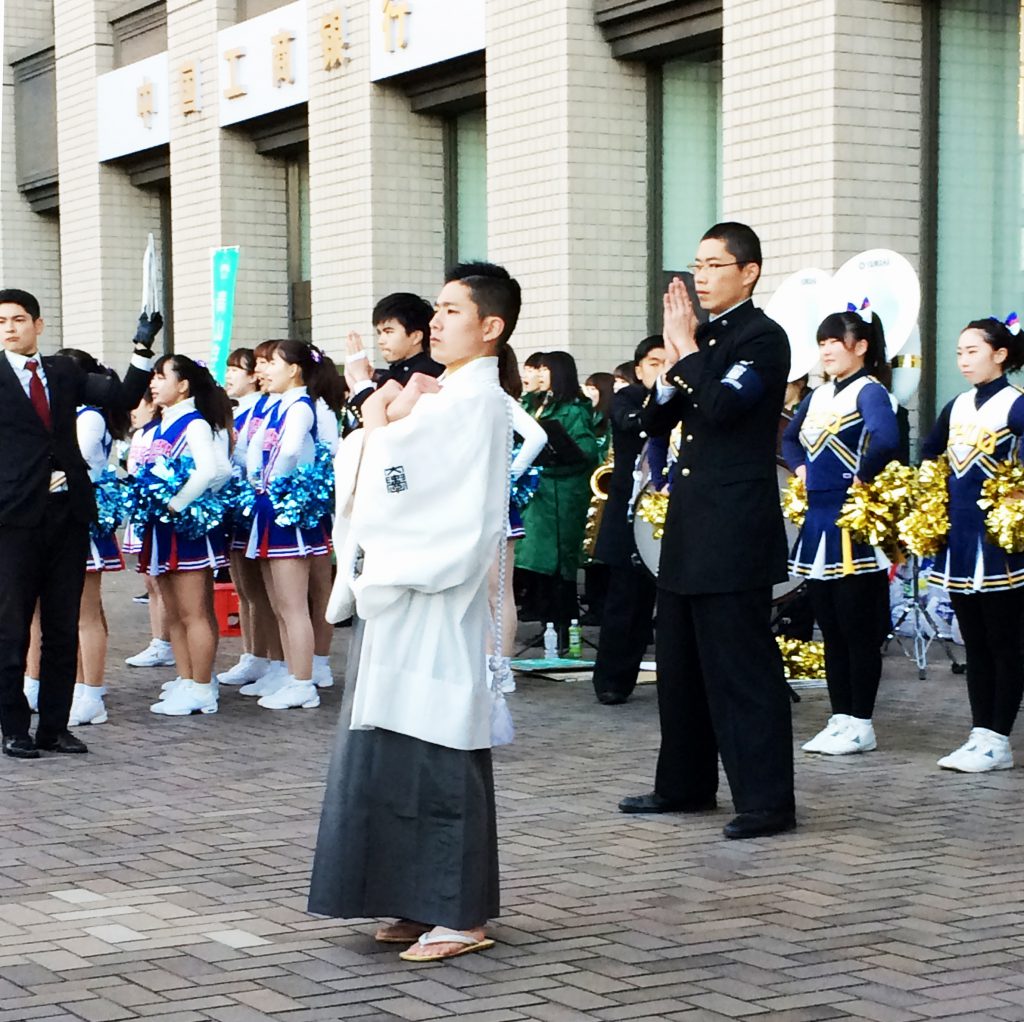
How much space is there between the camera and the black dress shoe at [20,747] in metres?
8.81

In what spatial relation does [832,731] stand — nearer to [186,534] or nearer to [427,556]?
[186,534]

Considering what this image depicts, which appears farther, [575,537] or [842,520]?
[575,537]

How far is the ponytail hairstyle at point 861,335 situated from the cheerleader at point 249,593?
335cm

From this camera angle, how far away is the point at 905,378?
37.5 ft

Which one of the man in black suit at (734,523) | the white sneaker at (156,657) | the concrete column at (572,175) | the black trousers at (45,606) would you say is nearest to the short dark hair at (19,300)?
the black trousers at (45,606)

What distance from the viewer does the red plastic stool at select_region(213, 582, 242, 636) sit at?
13.5 meters

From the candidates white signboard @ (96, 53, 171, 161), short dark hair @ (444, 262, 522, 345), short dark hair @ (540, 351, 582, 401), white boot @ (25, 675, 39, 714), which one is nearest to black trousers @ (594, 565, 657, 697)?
short dark hair @ (540, 351, 582, 401)

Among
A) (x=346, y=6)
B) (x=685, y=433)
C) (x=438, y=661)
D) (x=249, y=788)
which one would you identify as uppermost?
(x=346, y=6)

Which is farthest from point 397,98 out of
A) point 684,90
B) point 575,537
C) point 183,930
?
point 183,930

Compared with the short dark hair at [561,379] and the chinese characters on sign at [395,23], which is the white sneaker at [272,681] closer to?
the short dark hair at [561,379]

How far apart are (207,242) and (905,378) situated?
386 inches

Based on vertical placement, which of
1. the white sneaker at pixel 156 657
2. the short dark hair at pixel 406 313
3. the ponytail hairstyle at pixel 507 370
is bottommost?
the white sneaker at pixel 156 657

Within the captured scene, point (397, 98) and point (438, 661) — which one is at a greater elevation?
point (397, 98)

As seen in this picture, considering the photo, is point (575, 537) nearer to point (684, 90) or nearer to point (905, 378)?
point (905, 378)
